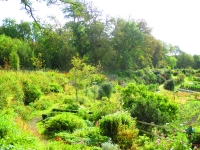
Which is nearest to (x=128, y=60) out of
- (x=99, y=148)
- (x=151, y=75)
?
(x=151, y=75)

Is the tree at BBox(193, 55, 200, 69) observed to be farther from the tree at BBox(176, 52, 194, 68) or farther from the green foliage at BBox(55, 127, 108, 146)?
the green foliage at BBox(55, 127, 108, 146)

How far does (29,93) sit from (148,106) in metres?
8.18

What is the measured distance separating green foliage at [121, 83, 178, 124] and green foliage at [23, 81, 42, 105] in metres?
6.14

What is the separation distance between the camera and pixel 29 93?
44.4 feet

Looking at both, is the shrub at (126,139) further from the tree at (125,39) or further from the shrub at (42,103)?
the tree at (125,39)

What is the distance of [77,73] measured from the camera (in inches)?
574

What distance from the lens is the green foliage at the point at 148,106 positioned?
931cm

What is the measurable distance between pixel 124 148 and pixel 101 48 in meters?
24.3

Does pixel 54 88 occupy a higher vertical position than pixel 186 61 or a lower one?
lower

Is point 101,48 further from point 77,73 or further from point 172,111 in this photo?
point 172,111

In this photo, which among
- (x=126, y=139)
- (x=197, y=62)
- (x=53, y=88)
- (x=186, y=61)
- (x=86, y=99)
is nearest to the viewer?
(x=126, y=139)

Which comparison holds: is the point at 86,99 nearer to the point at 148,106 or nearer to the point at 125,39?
the point at 148,106

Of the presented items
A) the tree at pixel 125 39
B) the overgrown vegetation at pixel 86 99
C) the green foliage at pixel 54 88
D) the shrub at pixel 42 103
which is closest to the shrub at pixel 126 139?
the overgrown vegetation at pixel 86 99

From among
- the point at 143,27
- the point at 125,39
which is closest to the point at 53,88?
the point at 125,39
